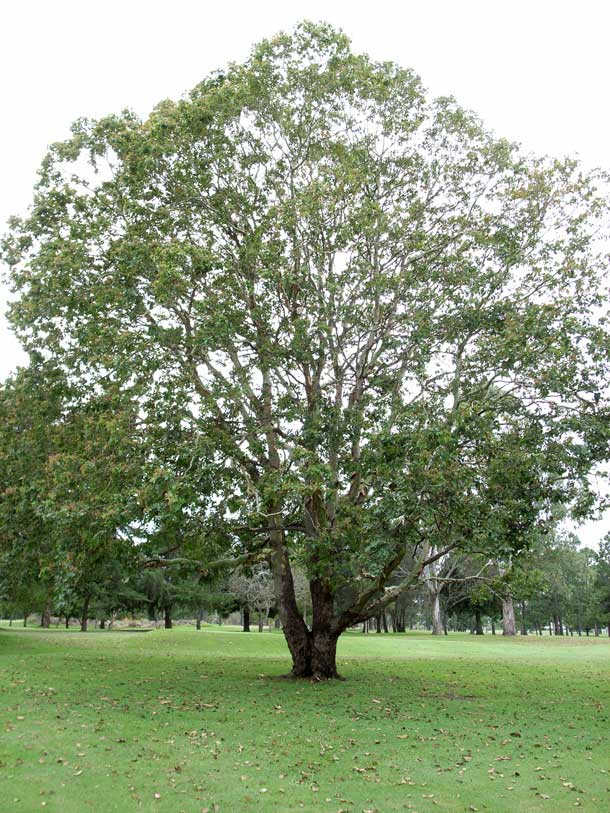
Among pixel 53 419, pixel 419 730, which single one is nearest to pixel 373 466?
pixel 419 730

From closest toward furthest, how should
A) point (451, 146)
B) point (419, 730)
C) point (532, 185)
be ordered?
point (419, 730), point (532, 185), point (451, 146)

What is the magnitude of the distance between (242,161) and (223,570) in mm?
11529

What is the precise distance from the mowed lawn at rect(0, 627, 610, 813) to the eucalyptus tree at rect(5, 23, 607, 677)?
302cm

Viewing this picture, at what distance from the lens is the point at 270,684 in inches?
693

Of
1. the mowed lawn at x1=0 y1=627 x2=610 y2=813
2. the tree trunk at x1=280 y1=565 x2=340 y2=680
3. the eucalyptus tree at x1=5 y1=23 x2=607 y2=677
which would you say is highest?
the eucalyptus tree at x1=5 y1=23 x2=607 y2=677

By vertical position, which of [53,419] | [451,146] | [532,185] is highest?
[451,146]

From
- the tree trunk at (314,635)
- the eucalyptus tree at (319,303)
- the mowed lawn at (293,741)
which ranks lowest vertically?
the mowed lawn at (293,741)

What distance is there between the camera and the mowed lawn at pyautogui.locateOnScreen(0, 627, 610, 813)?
26.7 feet

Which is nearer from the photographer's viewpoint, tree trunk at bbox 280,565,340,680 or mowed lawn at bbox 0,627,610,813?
mowed lawn at bbox 0,627,610,813

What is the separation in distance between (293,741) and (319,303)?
998 centimetres

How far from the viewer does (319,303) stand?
16.8m

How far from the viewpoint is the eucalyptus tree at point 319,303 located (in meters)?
14.9

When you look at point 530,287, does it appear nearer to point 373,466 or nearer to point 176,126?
point 373,466

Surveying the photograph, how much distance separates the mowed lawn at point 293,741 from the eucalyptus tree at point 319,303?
302 cm
